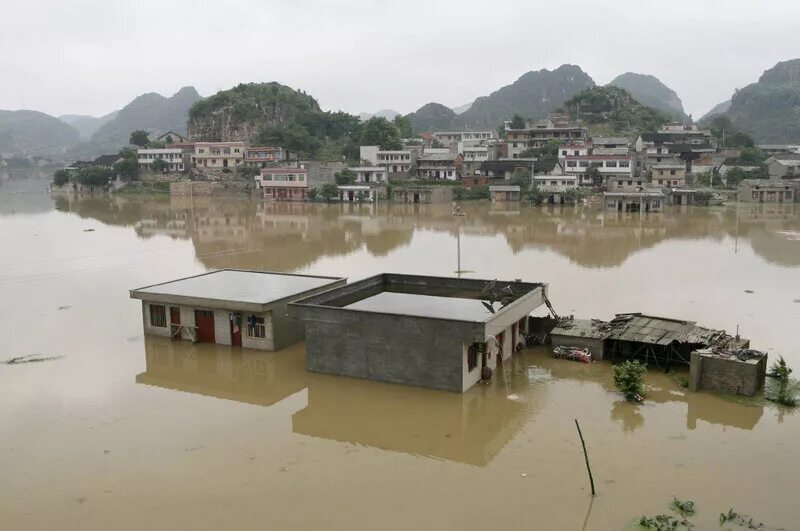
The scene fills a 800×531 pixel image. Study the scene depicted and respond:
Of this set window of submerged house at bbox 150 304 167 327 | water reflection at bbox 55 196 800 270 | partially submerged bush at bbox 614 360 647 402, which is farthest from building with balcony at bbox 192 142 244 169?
partially submerged bush at bbox 614 360 647 402

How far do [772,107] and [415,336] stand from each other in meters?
142

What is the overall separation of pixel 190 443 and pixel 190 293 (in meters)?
7.72

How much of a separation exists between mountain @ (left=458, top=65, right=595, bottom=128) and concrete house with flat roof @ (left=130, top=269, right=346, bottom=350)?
13907cm

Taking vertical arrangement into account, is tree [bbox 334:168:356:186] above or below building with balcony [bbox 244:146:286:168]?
below

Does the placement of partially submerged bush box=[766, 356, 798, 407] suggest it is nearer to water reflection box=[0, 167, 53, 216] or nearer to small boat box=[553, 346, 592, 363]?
small boat box=[553, 346, 592, 363]

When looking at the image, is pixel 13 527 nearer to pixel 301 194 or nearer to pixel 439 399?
pixel 439 399

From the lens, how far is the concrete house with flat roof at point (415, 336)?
47.4ft

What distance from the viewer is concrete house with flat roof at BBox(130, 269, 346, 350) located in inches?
708

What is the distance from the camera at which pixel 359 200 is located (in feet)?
226

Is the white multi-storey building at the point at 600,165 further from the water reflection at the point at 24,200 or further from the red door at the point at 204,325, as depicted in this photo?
the red door at the point at 204,325

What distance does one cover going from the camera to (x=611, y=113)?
98562 mm

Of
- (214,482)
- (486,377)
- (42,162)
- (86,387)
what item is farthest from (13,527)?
(42,162)

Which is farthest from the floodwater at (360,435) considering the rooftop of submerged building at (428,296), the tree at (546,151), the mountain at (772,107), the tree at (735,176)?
the mountain at (772,107)

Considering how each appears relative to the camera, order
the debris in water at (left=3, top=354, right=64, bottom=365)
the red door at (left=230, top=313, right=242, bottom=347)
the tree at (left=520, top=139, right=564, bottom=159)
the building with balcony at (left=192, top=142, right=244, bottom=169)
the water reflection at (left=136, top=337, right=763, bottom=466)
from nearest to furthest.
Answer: the water reflection at (left=136, top=337, right=763, bottom=466) → the debris in water at (left=3, top=354, right=64, bottom=365) → the red door at (left=230, top=313, right=242, bottom=347) → the tree at (left=520, top=139, right=564, bottom=159) → the building with balcony at (left=192, top=142, right=244, bottom=169)
